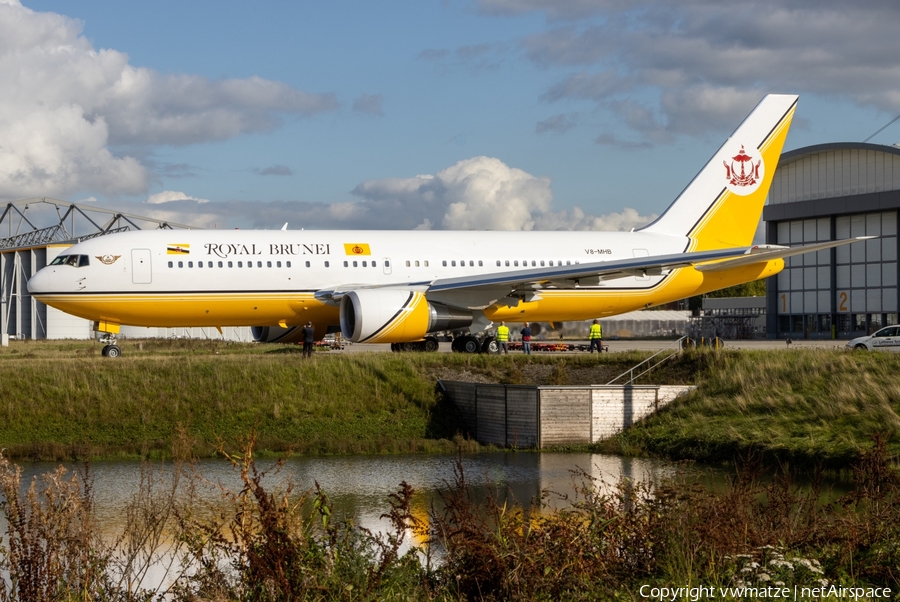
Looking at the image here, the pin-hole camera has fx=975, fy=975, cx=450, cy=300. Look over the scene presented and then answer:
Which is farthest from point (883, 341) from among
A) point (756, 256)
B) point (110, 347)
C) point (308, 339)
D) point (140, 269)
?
point (110, 347)

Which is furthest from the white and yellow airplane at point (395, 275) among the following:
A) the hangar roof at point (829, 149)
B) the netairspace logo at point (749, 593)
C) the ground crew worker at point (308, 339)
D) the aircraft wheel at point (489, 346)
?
the hangar roof at point (829, 149)

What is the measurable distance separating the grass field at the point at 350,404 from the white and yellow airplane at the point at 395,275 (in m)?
2.01

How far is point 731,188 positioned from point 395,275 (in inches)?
566

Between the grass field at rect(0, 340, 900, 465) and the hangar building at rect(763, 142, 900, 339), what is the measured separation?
41246 mm

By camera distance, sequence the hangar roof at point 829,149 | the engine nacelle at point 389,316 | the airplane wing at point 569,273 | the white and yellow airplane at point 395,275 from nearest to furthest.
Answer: the engine nacelle at point 389,316 → the white and yellow airplane at point 395,275 → the airplane wing at point 569,273 → the hangar roof at point 829,149

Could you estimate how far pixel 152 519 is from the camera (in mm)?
9469

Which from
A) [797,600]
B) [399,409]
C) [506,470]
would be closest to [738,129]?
[399,409]

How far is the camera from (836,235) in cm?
7050

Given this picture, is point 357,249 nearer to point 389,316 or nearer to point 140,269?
point 389,316

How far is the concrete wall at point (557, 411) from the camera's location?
26.4 m

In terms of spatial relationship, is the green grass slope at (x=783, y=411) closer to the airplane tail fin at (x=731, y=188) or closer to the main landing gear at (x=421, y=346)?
the airplane tail fin at (x=731, y=188)

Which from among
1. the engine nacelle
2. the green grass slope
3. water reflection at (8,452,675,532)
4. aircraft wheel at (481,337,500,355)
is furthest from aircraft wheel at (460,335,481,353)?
water reflection at (8,452,675,532)

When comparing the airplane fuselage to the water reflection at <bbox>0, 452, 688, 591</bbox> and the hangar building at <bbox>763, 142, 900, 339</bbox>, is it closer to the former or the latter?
the water reflection at <bbox>0, 452, 688, 591</bbox>

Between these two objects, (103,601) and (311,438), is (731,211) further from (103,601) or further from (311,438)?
(103,601)
